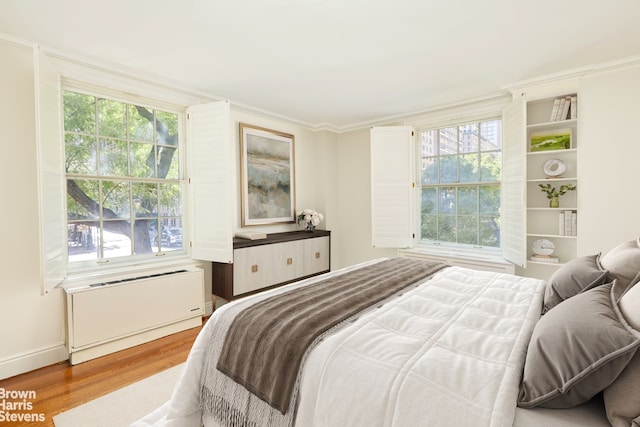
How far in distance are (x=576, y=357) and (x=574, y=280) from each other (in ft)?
2.80

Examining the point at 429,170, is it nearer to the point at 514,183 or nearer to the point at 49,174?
the point at 514,183

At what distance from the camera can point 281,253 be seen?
3.97m

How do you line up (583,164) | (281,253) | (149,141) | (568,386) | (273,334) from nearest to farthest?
(568,386)
(273,334)
(583,164)
(149,141)
(281,253)

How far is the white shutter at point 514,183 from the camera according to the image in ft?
10.6

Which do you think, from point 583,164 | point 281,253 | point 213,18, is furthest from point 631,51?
point 281,253

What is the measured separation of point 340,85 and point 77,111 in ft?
8.22

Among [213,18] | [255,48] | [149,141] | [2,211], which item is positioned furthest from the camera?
[149,141]

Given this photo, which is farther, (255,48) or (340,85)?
(340,85)

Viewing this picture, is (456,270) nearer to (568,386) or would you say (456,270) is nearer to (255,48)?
(568,386)

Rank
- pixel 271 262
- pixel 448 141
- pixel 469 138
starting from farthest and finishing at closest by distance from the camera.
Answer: pixel 448 141 < pixel 469 138 < pixel 271 262

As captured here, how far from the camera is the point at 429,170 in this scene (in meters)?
4.35

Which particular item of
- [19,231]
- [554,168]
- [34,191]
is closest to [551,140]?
[554,168]

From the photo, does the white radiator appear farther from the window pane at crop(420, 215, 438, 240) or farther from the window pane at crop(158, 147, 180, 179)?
the window pane at crop(420, 215, 438, 240)

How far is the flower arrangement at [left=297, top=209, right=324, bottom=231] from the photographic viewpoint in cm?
461
